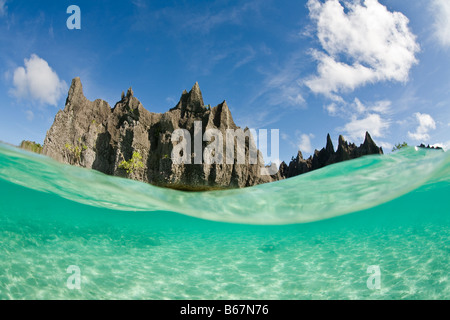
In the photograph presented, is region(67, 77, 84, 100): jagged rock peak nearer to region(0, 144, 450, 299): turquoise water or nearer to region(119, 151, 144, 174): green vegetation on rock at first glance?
region(119, 151, 144, 174): green vegetation on rock

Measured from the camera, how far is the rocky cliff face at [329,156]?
52781mm

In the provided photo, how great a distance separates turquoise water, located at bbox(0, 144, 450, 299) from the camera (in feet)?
27.7

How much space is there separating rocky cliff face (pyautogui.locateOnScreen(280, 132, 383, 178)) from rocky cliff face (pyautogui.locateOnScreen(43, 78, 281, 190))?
7.81m

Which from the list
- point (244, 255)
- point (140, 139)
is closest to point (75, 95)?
point (140, 139)

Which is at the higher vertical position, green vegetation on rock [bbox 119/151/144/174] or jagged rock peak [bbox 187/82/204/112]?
jagged rock peak [bbox 187/82/204/112]

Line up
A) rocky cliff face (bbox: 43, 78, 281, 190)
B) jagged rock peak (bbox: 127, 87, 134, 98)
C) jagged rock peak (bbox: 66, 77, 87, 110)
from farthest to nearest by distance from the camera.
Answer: jagged rock peak (bbox: 127, 87, 134, 98) < jagged rock peak (bbox: 66, 77, 87, 110) < rocky cliff face (bbox: 43, 78, 281, 190)

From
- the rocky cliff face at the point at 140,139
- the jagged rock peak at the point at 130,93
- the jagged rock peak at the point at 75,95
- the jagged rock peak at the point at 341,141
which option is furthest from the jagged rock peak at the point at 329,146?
the jagged rock peak at the point at 75,95

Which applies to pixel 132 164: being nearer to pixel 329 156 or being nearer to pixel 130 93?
pixel 130 93

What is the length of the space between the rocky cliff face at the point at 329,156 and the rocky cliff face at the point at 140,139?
7.81 m

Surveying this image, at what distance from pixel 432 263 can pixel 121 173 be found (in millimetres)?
50045

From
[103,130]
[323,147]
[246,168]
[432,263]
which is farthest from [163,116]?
[432,263]

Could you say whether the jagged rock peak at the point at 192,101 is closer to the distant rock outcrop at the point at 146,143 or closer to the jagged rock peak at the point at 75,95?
the distant rock outcrop at the point at 146,143

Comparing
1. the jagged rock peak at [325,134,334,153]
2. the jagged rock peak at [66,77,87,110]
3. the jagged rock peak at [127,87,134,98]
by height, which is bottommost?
the jagged rock peak at [325,134,334,153]

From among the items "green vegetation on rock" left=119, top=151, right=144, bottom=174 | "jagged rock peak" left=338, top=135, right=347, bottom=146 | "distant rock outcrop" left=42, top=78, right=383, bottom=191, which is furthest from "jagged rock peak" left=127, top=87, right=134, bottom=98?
"jagged rock peak" left=338, top=135, right=347, bottom=146
